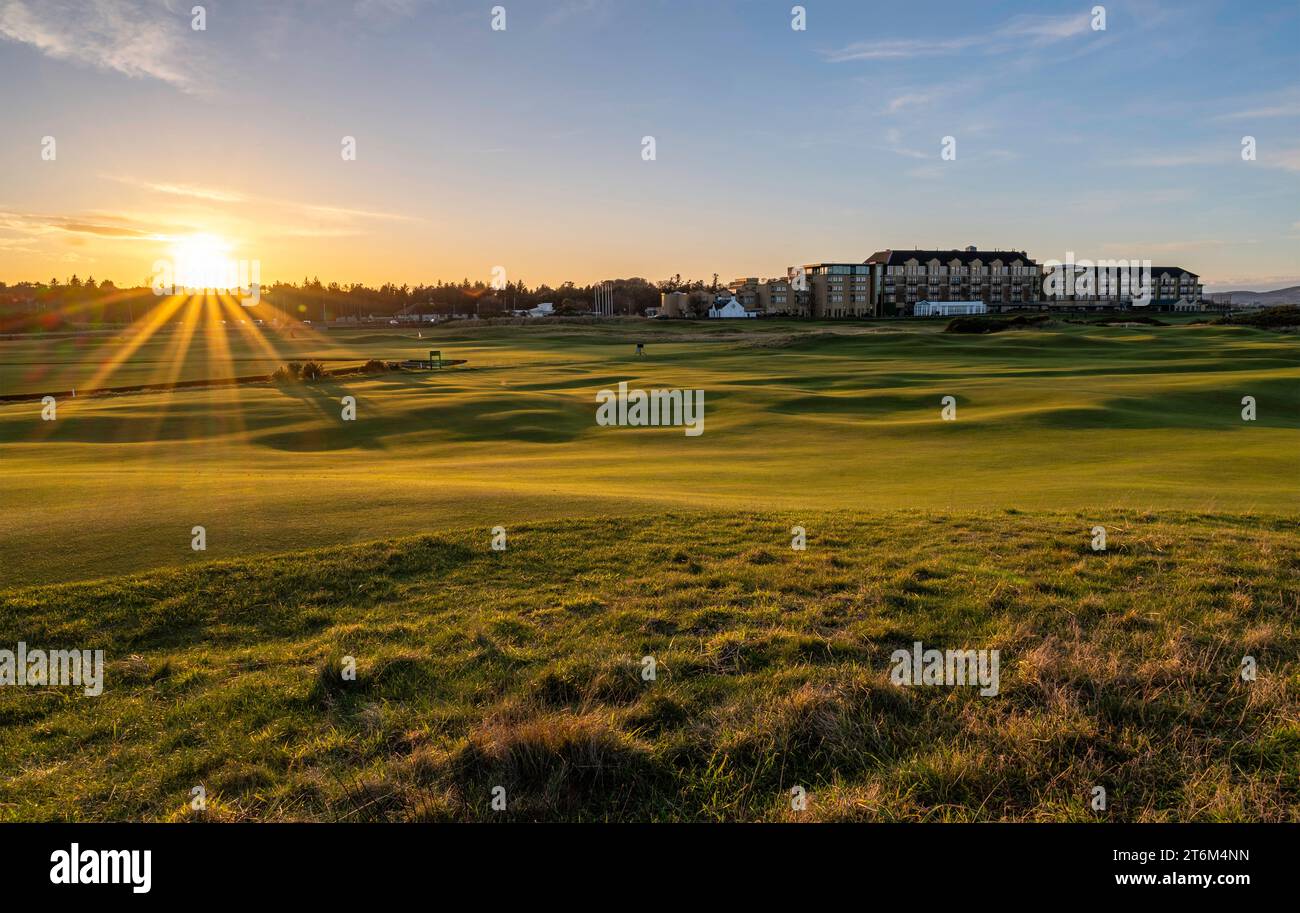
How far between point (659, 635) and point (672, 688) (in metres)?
1.55

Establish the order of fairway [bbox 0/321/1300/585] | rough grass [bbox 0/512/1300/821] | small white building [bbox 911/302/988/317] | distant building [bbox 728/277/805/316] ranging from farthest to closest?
distant building [bbox 728/277/805/316], small white building [bbox 911/302/988/317], fairway [bbox 0/321/1300/585], rough grass [bbox 0/512/1300/821]

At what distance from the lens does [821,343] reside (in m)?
93.3

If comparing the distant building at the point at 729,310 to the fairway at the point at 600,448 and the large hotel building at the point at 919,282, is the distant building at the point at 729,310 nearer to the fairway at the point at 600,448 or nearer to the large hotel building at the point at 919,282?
the large hotel building at the point at 919,282

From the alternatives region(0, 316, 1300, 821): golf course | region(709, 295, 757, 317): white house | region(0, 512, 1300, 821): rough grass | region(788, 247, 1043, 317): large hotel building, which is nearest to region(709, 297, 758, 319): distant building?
region(709, 295, 757, 317): white house

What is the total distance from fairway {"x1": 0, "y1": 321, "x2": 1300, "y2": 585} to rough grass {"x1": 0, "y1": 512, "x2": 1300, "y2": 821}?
3.03 meters

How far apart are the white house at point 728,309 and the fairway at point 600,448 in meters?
105

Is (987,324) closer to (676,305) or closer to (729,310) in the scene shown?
(729,310)

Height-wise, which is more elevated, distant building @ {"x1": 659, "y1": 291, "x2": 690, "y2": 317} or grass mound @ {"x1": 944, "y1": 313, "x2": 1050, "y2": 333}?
distant building @ {"x1": 659, "y1": 291, "x2": 690, "y2": 317}

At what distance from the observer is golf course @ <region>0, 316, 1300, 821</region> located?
6531 mm

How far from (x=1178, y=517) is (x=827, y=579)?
7792 mm

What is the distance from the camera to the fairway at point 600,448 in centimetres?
1571

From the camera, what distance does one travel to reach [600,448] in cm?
3152

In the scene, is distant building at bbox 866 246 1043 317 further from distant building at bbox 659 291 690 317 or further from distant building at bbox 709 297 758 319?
distant building at bbox 659 291 690 317
